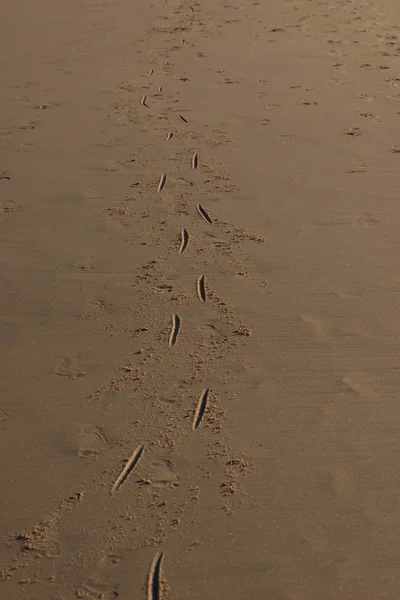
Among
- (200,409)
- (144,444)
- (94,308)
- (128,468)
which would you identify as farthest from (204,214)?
(128,468)

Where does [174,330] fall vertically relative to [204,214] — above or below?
below

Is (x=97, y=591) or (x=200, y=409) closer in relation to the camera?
(x=97, y=591)

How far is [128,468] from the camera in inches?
118

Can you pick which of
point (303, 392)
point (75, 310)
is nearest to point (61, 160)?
point (75, 310)

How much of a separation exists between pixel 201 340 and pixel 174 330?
0.56 ft

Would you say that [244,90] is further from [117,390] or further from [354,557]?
[354,557]

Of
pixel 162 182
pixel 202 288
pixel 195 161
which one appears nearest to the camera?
pixel 202 288

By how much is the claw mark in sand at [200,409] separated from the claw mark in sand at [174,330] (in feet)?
1.36

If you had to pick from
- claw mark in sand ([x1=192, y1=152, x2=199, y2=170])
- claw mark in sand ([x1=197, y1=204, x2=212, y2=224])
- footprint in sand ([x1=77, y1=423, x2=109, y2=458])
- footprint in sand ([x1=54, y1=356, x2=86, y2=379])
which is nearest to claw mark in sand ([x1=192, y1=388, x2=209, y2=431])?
A: footprint in sand ([x1=77, y1=423, x2=109, y2=458])

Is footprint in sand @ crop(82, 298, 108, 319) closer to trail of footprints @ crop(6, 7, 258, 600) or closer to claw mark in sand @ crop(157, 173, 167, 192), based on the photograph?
trail of footprints @ crop(6, 7, 258, 600)

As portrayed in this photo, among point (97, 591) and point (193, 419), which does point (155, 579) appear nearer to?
point (97, 591)

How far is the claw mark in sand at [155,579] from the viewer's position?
8.25 feet

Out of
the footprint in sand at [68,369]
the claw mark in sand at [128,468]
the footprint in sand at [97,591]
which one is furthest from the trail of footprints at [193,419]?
the footprint in sand at [68,369]

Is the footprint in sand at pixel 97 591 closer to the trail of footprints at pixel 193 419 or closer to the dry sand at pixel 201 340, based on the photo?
the dry sand at pixel 201 340
